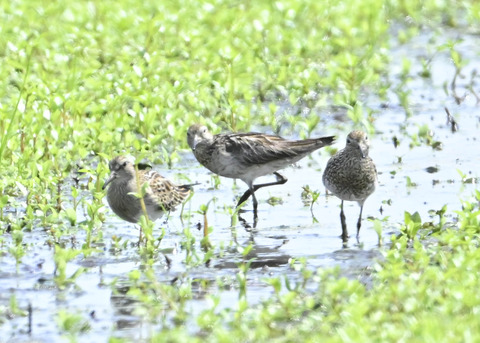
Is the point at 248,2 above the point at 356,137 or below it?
above

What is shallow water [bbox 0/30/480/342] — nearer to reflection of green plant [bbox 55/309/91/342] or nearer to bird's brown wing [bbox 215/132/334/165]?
reflection of green plant [bbox 55/309/91/342]

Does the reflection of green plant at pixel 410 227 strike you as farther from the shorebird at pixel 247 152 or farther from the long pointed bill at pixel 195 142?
the long pointed bill at pixel 195 142

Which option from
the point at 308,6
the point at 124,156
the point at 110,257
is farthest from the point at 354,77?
the point at 110,257

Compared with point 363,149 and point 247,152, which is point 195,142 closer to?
point 247,152

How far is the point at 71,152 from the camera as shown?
37.6 ft

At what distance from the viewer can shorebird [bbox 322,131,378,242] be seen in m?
9.87

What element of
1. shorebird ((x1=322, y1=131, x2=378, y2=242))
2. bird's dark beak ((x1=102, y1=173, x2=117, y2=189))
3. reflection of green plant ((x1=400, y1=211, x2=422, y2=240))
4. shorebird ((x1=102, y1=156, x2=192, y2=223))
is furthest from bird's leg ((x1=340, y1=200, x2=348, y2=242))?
bird's dark beak ((x1=102, y1=173, x2=117, y2=189))

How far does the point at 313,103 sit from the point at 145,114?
2642 mm

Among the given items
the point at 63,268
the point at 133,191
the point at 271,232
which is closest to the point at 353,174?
the point at 271,232

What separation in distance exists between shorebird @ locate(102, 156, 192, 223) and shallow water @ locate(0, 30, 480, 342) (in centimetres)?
20

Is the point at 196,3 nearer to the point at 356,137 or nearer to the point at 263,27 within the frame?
the point at 263,27

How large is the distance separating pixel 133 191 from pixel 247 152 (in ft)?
5.17

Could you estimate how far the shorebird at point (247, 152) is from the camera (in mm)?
11000

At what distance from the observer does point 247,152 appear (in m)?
11.0
